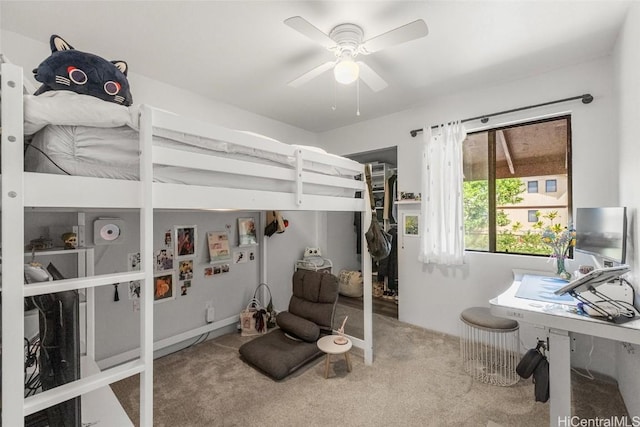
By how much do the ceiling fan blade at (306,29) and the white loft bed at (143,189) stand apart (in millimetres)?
641

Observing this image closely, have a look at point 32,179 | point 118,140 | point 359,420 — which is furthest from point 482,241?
point 32,179

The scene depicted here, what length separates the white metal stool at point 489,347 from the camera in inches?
88.5

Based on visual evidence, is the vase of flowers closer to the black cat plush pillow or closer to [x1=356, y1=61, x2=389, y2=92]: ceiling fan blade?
[x1=356, y1=61, x2=389, y2=92]: ceiling fan blade

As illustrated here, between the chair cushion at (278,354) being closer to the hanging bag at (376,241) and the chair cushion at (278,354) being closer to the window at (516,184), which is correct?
the hanging bag at (376,241)

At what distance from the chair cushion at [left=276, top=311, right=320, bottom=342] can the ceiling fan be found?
212cm

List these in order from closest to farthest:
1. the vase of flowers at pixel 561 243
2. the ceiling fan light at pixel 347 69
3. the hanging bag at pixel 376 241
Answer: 1. the ceiling fan light at pixel 347 69
2. the vase of flowers at pixel 561 243
3. the hanging bag at pixel 376 241

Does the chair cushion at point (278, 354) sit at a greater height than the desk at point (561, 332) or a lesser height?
lesser

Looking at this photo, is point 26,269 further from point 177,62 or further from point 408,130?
point 408,130

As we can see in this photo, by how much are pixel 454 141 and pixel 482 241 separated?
1.11m

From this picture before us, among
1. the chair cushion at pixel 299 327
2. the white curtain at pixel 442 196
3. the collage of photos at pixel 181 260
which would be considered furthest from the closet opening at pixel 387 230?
the collage of photos at pixel 181 260

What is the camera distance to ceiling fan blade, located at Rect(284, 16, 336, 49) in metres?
1.51

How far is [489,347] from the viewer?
2.51 m

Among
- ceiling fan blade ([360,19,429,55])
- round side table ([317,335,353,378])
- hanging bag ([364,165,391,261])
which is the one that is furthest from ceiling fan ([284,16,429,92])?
round side table ([317,335,353,378])

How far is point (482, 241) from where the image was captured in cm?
303
